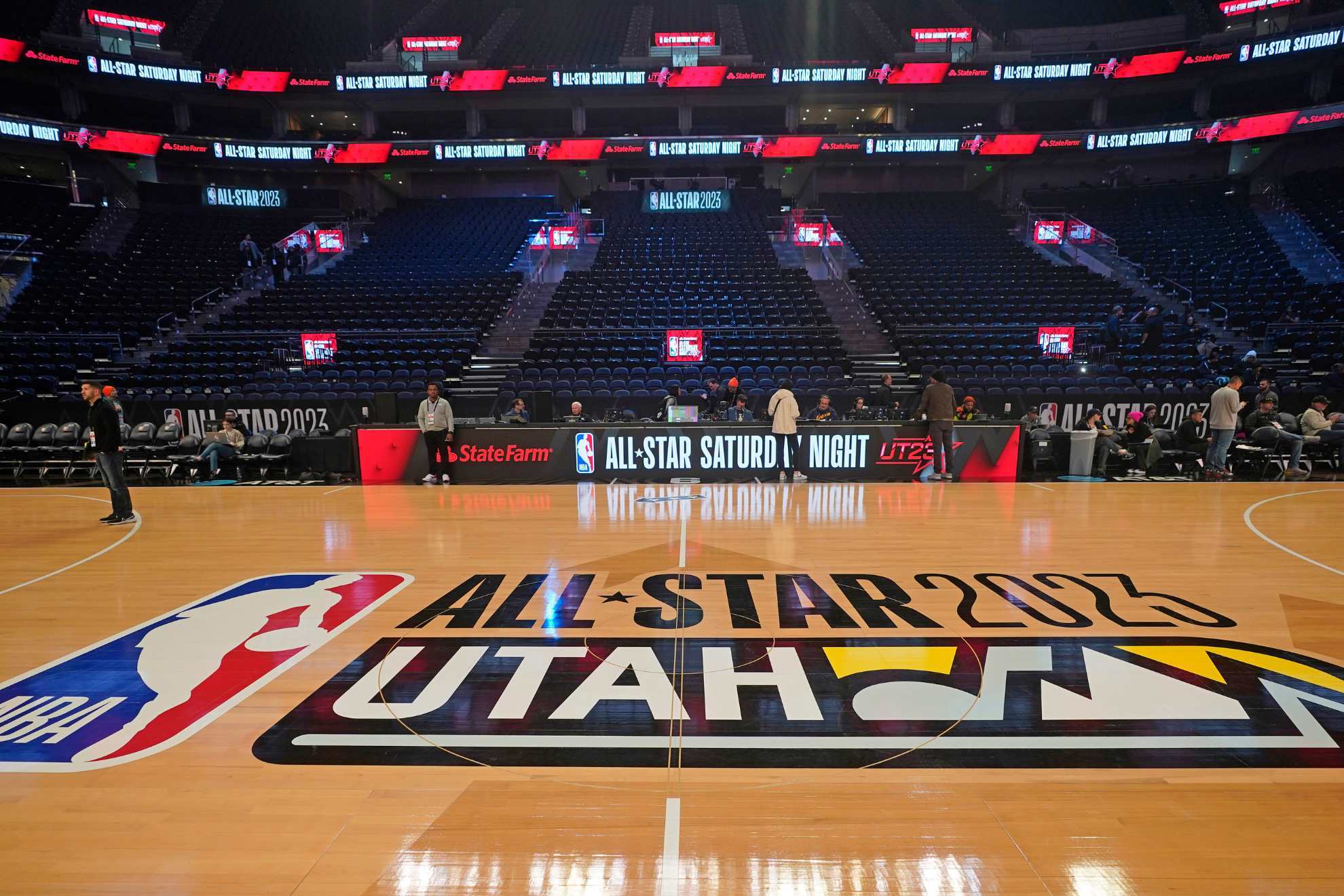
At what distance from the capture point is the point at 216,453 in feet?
33.6

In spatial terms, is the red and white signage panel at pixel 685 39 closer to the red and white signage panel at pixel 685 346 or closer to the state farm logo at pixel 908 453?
the red and white signage panel at pixel 685 346

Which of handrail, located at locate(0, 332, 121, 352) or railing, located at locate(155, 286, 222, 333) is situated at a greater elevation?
railing, located at locate(155, 286, 222, 333)

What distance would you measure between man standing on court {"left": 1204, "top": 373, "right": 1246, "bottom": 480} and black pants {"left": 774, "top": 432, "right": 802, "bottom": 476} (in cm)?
609

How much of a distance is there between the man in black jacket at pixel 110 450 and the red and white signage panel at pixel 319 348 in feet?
26.1

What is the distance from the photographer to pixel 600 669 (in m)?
3.41

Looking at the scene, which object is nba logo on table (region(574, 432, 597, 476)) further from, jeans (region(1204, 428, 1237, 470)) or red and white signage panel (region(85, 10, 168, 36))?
red and white signage panel (region(85, 10, 168, 36))

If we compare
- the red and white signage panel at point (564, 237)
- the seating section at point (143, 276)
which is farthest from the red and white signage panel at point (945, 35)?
A: the seating section at point (143, 276)

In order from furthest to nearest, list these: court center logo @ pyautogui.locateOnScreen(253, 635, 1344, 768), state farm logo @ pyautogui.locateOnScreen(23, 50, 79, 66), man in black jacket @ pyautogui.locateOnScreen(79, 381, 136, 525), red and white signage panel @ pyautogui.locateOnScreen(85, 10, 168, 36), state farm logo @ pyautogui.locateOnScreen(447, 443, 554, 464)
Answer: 1. red and white signage panel @ pyautogui.locateOnScreen(85, 10, 168, 36)
2. state farm logo @ pyautogui.locateOnScreen(23, 50, 79, 66)
3. state farm logo @ pyautogui.locateOnScreen(447, 443, 554, 464)
4. man in black jacket @ pyautogui.locateOnScreen(79, 381, 136, 525)
5. court center logo @ pyautogui.locateOnScreen(253, 635, 1344, 768)

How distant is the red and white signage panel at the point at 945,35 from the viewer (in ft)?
88.1

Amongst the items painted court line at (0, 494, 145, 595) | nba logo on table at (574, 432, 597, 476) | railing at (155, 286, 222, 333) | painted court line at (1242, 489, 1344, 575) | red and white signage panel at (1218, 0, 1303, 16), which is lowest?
painted court line at (0, 494, 145, 595)

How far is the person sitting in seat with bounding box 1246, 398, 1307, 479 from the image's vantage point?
31.2ft

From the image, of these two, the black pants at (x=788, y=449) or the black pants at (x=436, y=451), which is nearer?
the black pants at (x=436, y=451)

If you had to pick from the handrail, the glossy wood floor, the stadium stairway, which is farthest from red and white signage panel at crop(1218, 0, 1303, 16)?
the handrail

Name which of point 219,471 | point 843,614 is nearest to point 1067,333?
point 843,614
